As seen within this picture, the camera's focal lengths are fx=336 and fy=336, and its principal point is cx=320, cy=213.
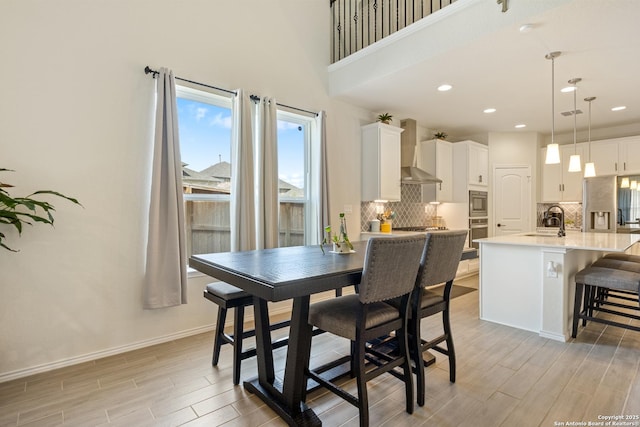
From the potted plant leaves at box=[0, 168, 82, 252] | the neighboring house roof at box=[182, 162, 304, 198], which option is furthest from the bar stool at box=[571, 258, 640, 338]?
the potted plant leaves at box=[0, 168, 82, 252]

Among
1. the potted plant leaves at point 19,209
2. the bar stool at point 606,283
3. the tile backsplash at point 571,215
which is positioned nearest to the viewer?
the potted plant leaves at point 19,209

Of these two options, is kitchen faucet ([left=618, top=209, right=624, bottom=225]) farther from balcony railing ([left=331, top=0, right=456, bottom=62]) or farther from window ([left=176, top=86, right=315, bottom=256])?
window ([left=176, top=86, right=315, bottom=256])

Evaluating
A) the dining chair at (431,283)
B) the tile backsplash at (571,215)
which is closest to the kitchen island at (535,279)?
the dining chair at (431,283)

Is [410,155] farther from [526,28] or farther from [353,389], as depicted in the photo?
[353,389]

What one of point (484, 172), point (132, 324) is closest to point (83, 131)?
point (132, 324)

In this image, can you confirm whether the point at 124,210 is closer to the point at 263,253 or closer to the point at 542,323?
the point at 263,253

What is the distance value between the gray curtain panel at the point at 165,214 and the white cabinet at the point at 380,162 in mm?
2680

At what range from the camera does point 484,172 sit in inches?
246

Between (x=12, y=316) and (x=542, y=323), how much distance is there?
435 centimetres

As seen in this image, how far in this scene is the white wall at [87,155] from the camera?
242 centimetres

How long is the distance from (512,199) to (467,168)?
1.29m

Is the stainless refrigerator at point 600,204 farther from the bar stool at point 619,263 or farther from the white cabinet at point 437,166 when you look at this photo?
the white cabinet at point 437,166

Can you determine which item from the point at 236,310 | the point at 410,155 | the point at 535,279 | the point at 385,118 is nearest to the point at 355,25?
the point at 385,118

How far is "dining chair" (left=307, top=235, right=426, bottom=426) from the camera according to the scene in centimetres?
173
